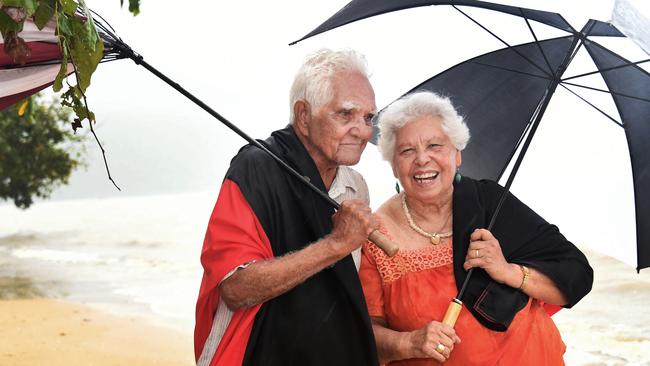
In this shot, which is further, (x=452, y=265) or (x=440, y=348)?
(x=452, y=265)

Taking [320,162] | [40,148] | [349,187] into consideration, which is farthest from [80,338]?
[320,162]

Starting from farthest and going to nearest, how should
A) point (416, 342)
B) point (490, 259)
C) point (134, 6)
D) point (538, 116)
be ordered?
point (538, 116) → point (490, 259) → point (416, 342) → point (134, 6)

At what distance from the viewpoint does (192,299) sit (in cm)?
1530

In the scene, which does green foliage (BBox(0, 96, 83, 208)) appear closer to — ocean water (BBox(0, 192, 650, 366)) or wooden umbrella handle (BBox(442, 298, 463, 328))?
ocean water (BBox(0, 192, 650, 366))

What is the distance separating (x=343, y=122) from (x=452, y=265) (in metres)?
0.64

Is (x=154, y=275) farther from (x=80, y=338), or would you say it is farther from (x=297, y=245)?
(x=297, y=245)

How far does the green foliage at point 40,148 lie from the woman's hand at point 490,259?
42.2 feet

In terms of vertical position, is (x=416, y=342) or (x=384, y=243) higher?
(x=384, y=243)

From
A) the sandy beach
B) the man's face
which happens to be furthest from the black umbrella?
the sandy beach

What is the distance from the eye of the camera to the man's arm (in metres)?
2.52

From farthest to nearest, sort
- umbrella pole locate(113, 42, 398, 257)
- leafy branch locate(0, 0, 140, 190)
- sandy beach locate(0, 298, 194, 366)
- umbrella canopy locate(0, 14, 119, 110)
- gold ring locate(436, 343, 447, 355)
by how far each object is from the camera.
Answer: sandy beach locate(0, 298, 194, 366)
gold ring locate(436, 343, 447, 355)
umbrella pole locate(113, 42, 398, 257)
umbrella canopy locate(0, 14, 119, 110)
leafy branch locate(0, 0, 140, 190)

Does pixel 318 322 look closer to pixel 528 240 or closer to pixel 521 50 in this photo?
pixel 528 240

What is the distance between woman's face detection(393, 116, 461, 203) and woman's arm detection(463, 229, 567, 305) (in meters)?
0.22

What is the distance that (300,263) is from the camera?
8.27 feet
